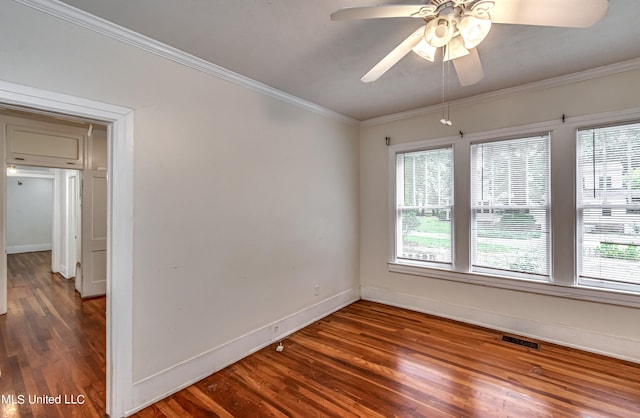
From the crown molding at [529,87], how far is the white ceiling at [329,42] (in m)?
0.08

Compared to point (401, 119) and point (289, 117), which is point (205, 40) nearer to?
point (289, 117)

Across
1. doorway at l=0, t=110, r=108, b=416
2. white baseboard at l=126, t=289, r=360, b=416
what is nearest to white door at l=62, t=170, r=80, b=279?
doorway at l=0, t=110, r=108, b=416

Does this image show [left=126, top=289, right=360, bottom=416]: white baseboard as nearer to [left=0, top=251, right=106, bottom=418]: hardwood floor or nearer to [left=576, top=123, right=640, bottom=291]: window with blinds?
[left=0, top=251, right=106, bottom=418]: hardwood floor

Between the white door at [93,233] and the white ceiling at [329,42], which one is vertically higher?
the white ceiling at [329,42]

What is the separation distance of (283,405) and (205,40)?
2.71 metres

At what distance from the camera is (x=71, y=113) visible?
178 cm

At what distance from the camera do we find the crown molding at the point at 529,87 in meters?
2.58

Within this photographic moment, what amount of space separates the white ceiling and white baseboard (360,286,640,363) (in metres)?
2.52

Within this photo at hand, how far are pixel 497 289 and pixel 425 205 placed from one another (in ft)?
4.19

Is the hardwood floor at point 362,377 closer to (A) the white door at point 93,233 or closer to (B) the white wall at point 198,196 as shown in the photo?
Answer: (B) the white wall at point 198,196

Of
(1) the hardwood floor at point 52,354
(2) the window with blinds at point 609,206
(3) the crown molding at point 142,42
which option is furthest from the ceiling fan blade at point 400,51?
(1) the hardwood floor at point 52,354

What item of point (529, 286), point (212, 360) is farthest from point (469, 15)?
point (212, 360)

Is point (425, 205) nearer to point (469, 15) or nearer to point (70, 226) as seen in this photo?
point (469, 15)

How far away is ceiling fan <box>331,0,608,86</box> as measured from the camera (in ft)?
4.12
